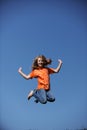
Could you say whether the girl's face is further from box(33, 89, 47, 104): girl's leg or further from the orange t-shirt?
box(33, 89, 47, 104): girl's leg

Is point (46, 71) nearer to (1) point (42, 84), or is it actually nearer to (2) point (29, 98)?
(1) point (42, 84)

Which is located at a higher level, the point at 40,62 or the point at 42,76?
the point at 40,62

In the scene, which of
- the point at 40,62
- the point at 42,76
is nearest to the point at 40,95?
the point at 42,76

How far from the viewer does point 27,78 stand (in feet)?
9.78

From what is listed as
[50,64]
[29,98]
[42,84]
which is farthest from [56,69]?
[29,98]

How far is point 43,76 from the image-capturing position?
9.48ft

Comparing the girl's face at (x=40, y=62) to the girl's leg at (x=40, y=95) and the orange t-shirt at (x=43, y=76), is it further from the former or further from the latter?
the girl's leg at (x=40, y=95)

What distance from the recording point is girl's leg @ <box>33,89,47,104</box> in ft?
8.87

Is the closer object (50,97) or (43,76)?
(50,97)

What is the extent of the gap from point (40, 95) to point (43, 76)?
0.87ft

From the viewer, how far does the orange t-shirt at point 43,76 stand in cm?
283

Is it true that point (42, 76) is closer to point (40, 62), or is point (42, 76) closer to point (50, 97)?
point (40, 62)

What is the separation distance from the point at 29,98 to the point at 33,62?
47cm

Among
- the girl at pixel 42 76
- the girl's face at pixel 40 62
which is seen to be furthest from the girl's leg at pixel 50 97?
the girl's face at pixel 40 62
